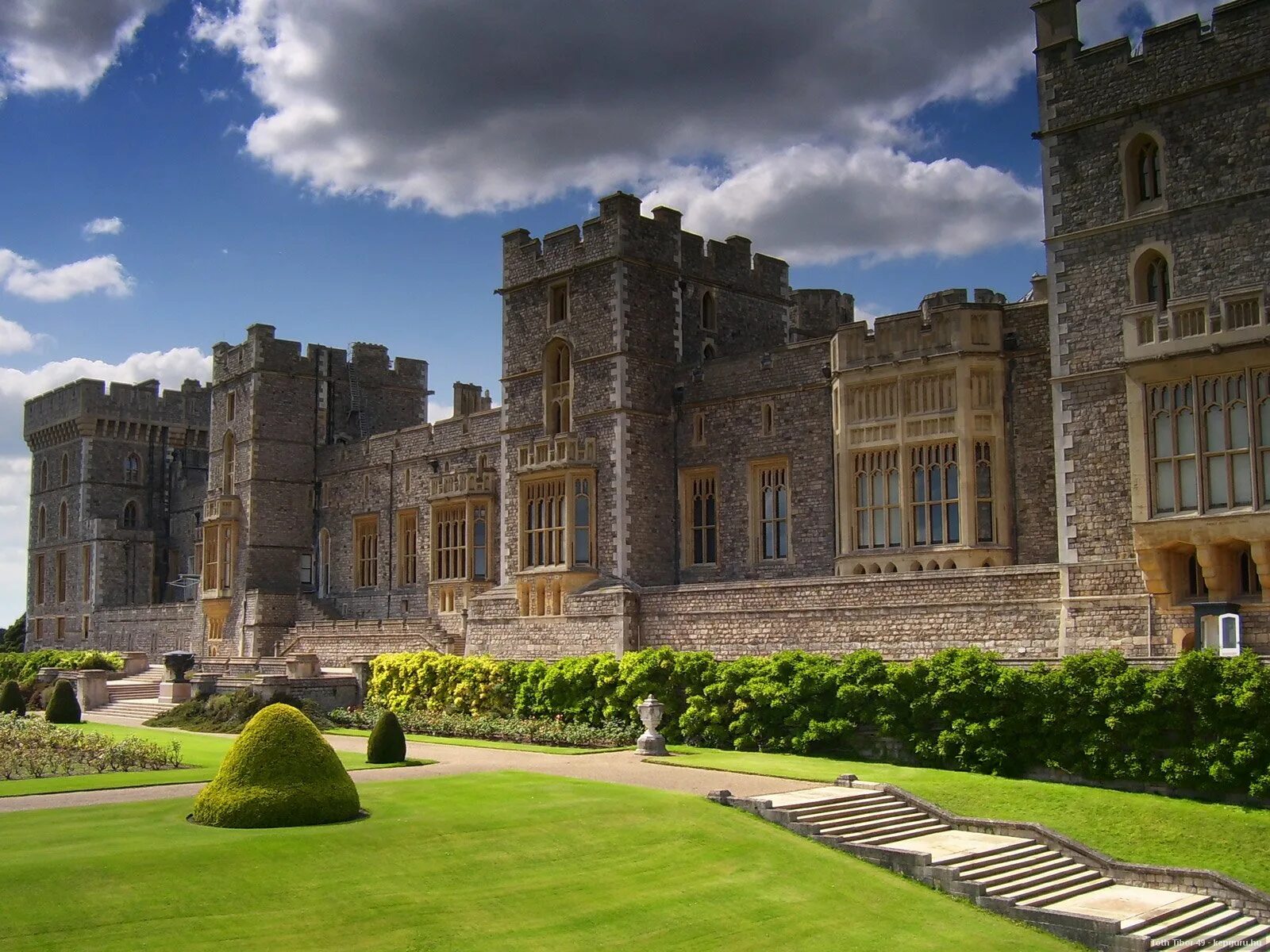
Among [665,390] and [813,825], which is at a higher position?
[665,390]

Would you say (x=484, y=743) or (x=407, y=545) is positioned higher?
(x=407, y=545)

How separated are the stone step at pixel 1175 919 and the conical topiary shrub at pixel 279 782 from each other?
1031cm

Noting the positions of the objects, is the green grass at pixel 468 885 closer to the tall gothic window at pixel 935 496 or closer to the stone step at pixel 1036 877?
the stone step at pixel 1036 877

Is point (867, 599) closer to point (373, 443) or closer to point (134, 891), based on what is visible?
point (134, 891)

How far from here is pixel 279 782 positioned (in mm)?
17719

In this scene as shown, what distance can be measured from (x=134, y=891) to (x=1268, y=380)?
60.9 ft

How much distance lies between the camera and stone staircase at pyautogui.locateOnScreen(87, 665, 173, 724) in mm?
38219

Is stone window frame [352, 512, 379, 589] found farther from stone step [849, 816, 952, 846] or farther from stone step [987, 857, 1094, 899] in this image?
stone step [987, 857, 1094, 899]

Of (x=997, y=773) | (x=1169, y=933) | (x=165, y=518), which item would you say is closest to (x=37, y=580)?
(x=165, y=518)

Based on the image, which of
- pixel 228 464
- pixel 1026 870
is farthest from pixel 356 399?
pixel 1026 870

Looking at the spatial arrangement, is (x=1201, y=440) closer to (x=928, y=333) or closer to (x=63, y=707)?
(x=928, y=333)

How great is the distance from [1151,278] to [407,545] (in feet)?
94.7

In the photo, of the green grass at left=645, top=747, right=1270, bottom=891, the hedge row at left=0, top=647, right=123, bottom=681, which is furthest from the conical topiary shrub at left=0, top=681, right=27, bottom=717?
the green grass at left=645, top=747, right=1270, bottom=891

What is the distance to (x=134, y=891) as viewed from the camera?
13914 millimetres
